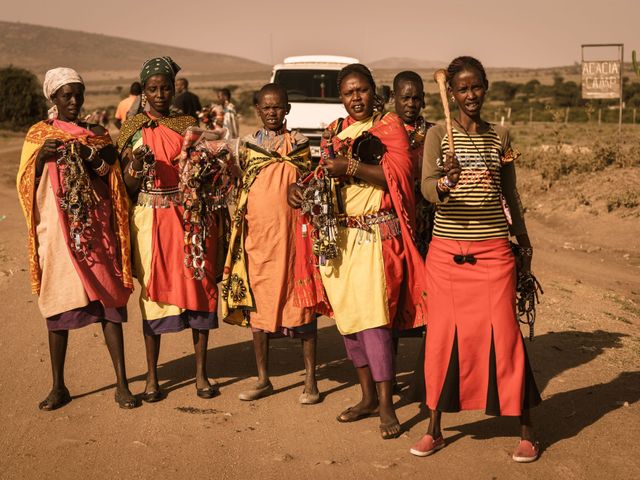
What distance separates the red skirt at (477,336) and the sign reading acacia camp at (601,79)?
16.7 m

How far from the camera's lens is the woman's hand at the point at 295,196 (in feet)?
17.0

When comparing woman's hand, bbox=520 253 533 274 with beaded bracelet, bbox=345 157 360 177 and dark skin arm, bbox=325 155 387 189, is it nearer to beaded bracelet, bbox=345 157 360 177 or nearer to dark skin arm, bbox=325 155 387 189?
dark skin arm, bbox=325 155 387 189

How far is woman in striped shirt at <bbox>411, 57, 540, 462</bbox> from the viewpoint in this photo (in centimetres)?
453

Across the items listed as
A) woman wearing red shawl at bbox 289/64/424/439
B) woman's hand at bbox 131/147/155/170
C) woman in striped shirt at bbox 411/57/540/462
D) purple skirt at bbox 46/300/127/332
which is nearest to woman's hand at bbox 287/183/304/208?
woman wearing red shawl at bbox 289/64/424/439

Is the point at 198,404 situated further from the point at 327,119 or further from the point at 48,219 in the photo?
the point at 327,119

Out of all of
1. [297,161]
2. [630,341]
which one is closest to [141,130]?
[297,161]

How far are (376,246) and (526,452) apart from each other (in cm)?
145

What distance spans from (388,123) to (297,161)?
88cm

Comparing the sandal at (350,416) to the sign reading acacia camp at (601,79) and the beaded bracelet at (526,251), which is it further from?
the sign reading acacia camp at (601,79)

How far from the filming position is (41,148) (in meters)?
5.48

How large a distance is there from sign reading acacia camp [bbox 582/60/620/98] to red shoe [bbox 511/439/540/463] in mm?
16854

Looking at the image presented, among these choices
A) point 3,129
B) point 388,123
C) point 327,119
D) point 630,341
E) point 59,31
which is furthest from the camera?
point 59,31

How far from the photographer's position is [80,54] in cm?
17825

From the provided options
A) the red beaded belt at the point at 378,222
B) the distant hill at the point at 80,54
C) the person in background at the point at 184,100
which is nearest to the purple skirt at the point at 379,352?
the red beaded belt at the point at 378,222
